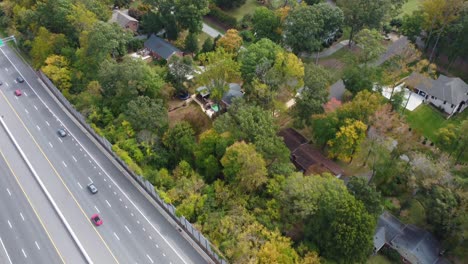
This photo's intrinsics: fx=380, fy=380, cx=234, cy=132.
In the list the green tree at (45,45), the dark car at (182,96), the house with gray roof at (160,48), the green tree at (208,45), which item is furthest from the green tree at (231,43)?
the green tree at (45,45)

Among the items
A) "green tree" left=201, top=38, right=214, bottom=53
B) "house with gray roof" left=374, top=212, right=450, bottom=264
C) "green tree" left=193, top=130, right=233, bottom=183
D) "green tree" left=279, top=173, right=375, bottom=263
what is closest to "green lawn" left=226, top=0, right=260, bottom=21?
"green tree" left=201, top=38, right=214, bottom=53

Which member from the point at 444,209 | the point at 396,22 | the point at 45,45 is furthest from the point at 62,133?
the point at 396,22

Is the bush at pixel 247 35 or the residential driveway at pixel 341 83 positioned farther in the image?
the bush at pixel 247 35

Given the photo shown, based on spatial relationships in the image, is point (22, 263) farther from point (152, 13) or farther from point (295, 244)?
point (152, 13)

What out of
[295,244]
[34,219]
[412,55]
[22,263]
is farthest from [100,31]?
[412,55]

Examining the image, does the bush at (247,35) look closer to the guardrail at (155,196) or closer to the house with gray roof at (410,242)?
the guardrail at (155,196)
